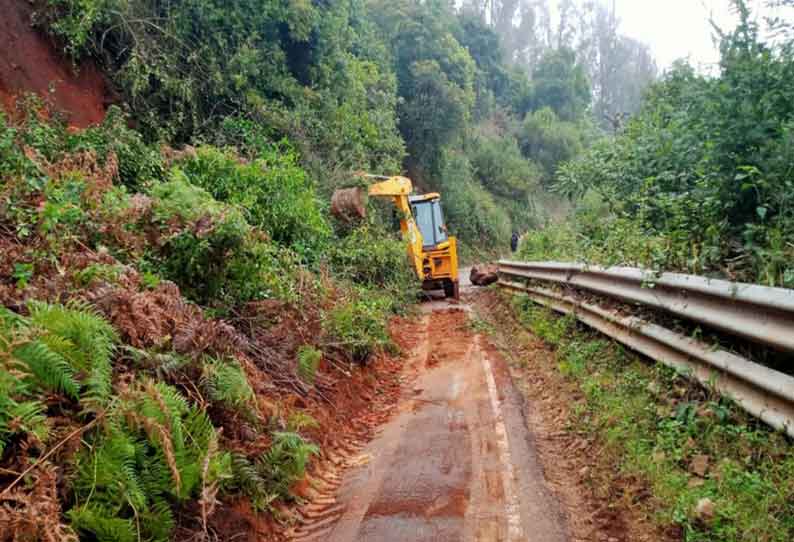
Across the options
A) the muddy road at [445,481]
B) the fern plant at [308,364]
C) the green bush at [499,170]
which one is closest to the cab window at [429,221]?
the muddy road at [445,481]

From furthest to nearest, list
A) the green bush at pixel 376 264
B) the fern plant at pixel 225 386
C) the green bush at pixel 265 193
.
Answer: the green bush at pixel 376 264 → the green bush at pixel 265 193 → the fern plant at pixel 225 386

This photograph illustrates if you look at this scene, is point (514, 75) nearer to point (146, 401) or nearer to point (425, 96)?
point (425, 96)

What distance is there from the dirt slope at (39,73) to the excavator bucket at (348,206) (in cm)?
477

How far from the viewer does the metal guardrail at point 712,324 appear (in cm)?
324

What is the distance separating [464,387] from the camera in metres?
6.43

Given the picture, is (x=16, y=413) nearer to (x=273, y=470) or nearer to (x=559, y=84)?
(x=273, y=470)

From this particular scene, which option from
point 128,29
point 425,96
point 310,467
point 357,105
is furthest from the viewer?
point 425,96

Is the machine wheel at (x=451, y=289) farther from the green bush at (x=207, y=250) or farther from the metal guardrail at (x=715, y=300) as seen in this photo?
the green bush at (x=207, y=250)

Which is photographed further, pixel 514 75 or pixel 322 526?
pixel 514 75

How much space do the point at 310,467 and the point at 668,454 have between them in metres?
2.63

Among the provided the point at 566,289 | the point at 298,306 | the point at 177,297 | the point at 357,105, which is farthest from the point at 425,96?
the point at 177,297

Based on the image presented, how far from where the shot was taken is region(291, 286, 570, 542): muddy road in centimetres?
338

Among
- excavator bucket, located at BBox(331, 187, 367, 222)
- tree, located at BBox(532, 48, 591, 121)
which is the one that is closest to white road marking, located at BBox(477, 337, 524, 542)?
excavator bucket, located at BBox(331, 187, 367, 222)

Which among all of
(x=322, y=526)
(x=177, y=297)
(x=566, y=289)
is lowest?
(x=322, y=526)
